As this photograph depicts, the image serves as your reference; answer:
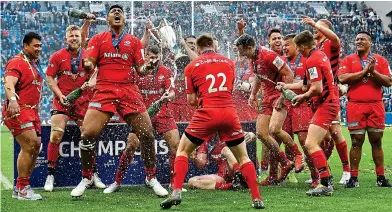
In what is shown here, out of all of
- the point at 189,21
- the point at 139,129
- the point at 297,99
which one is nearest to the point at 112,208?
the point at 139,129

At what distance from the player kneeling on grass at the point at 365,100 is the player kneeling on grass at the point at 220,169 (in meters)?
1.43

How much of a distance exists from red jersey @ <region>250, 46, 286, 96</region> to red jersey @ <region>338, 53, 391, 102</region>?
93 cm

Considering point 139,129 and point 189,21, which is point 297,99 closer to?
point 139,129

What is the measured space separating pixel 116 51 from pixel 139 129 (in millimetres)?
971

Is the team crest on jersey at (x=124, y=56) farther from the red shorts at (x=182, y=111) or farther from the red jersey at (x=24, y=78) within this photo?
the red shorts at (x=182, y=111)

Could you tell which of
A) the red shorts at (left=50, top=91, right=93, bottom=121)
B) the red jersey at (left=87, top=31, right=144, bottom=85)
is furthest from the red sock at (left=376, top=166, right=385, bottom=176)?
the red shorts at (left=50, top=91, right=93, bottom=121)

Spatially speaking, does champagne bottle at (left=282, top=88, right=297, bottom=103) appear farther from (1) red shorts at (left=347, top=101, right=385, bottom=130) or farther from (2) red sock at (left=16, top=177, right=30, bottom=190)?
(2) red sock at (left=16, top=177, right=30, bottom=190)

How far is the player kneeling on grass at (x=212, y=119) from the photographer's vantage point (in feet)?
26.3

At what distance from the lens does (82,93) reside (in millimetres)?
10508

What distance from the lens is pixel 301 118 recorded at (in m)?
10.6

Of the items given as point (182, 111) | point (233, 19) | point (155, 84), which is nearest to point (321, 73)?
point (155, 84)

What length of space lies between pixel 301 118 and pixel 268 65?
0.95 meters

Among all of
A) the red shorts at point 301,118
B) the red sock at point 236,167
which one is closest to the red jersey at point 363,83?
the red shorts at point 301,118

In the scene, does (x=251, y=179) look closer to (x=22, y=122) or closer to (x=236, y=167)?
(x=236, y=167)
